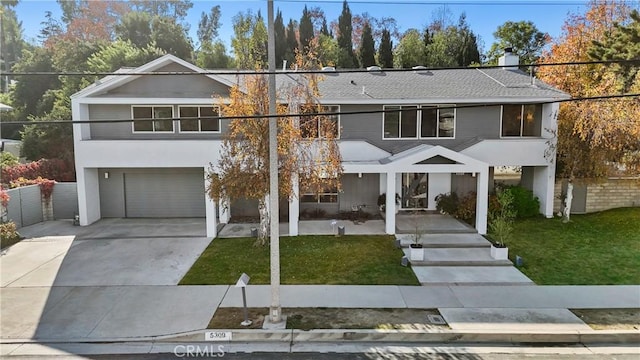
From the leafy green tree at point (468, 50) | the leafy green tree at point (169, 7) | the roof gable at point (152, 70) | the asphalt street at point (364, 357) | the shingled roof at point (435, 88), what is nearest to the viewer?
the asphalt street at point (364, 357)

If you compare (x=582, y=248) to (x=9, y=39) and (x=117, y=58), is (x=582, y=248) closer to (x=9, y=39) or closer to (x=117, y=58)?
(x=117, y=58)

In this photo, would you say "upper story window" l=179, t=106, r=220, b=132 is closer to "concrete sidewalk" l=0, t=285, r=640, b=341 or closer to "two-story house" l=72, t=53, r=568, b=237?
"two-story house" l=72, t=53, r=568, b=237

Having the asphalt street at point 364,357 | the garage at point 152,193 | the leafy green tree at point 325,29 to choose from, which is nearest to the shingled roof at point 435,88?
the garage at point 152,193

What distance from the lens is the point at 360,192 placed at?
18.5 m

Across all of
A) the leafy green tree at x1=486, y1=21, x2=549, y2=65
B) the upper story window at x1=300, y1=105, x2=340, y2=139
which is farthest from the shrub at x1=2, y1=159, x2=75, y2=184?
the leafy green tree at x1=486, y1=21, x2=549, y2=65

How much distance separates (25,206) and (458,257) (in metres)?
17.1

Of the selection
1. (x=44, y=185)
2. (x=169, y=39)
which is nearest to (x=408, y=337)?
(x=44, y=185)

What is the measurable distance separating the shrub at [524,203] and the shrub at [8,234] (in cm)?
1940

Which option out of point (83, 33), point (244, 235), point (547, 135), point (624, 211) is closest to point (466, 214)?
point (547, 135)

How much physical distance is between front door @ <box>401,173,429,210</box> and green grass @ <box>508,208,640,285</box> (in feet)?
13.1

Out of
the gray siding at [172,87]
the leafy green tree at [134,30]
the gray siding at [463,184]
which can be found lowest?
the gray siding at [463,184]

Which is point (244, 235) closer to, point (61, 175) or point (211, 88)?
point (211, 88)

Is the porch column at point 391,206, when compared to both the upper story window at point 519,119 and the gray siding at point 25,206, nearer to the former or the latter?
the upper story window at point 519,119

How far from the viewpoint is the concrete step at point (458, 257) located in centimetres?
1227
